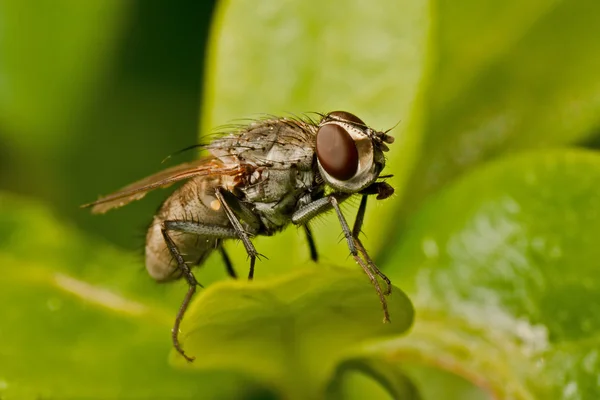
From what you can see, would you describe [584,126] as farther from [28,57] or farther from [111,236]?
[28,57]

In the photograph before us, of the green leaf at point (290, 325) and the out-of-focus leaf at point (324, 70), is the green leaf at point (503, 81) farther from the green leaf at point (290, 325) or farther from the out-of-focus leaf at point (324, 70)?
the green leaf at point (290, 325)

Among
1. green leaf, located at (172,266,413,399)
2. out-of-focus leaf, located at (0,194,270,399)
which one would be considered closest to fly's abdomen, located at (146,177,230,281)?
out-of-focus leaf, located at (0,194,270,399)

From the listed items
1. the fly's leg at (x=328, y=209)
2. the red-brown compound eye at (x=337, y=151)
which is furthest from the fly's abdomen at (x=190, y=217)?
the red-brown compound eye at (x=337, y=151)

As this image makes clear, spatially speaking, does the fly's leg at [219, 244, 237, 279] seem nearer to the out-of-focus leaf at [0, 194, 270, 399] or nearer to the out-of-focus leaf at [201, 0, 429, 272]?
the out-of-focus leaf at [201, 0, 429, 272]

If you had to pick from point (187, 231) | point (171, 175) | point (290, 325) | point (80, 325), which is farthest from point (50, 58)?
point (290, 325)

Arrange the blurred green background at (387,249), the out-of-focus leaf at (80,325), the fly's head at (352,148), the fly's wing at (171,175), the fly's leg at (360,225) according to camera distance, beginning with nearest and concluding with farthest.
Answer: the blurred green background at (387,249)
the out-of-focus leaf at (80,325)
the fly's leg at (360,225)
the fly's head at (352,148)
the fly's wing at (171,175)

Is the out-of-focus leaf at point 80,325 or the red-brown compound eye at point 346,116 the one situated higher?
the red-brown compound eye at point 346,116
